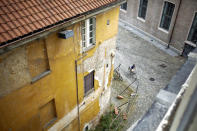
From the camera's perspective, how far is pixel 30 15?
286 inches

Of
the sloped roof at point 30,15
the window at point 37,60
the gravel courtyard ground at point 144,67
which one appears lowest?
the gravel courtyard ground at point 144,67

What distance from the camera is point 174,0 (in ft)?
68.6

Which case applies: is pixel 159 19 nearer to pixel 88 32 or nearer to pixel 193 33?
pixel 193 33

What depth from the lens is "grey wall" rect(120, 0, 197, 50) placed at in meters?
20.1

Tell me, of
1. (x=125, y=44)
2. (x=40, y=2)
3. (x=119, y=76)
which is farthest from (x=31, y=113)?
(x=125, y=44)

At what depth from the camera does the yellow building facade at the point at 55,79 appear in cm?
787

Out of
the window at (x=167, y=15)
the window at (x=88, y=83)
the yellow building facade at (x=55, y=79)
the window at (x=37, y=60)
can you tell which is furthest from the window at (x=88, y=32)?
the window at (x=167, y=15)

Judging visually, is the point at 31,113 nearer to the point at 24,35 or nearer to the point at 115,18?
the point at 24,35

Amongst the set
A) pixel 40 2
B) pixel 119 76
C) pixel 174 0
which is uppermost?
pixel 40 2

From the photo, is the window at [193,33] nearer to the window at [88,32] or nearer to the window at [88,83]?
the window at [88,83]

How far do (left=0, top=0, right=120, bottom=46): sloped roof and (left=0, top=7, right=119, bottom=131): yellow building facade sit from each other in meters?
0.92

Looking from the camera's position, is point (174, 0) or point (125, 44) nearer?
point (174, 0)

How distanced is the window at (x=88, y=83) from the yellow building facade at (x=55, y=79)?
0.15 metres

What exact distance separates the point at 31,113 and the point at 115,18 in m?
7.18
